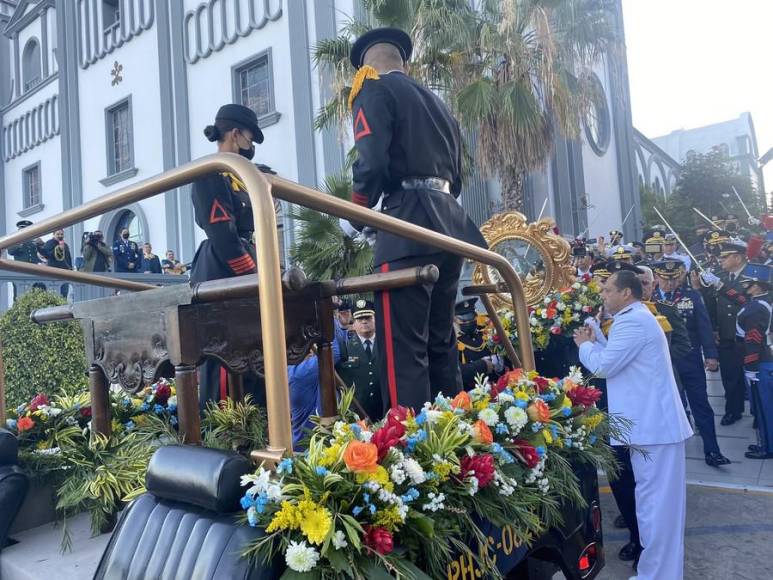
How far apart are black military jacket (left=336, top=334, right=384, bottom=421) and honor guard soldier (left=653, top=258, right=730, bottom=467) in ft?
9.88

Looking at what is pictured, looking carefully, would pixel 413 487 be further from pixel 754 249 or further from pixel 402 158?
pixel 754 249

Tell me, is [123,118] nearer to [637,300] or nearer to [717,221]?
[717,221]

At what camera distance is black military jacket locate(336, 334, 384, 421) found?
379 centimetres

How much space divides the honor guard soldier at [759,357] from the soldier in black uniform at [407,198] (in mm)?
4679

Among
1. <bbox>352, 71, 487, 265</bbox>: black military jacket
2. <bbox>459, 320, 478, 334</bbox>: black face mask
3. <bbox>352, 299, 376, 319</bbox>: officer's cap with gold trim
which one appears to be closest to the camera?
<bbox>352, 71, 487, 265</bbox>: black military jacket

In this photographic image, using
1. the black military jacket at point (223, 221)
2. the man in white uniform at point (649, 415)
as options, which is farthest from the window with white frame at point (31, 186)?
the man in white uniform at point (649, 415)

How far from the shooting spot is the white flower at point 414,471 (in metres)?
1.48

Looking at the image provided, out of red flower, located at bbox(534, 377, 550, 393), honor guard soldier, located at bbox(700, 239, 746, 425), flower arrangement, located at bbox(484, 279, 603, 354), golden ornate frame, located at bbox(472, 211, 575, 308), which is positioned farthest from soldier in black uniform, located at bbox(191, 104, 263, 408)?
honor guard soldier, located at bbox(700, 239, 746, 425)

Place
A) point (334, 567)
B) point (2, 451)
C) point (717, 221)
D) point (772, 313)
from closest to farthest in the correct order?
1. point (334, 567)
2. point (2, 451)
3. point (772, 313)
4. point (717, 221)

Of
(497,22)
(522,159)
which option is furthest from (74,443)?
(497,22)

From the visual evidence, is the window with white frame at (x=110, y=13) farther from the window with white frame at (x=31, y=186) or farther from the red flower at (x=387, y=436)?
the red flower at (x=387, y=436)

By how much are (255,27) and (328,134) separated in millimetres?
3519

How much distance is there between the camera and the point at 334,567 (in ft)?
4.09

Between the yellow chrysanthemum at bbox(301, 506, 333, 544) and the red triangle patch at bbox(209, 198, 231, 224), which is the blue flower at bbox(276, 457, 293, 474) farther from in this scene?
the red triangle patch at bbox(209, 198, 231, 224)
